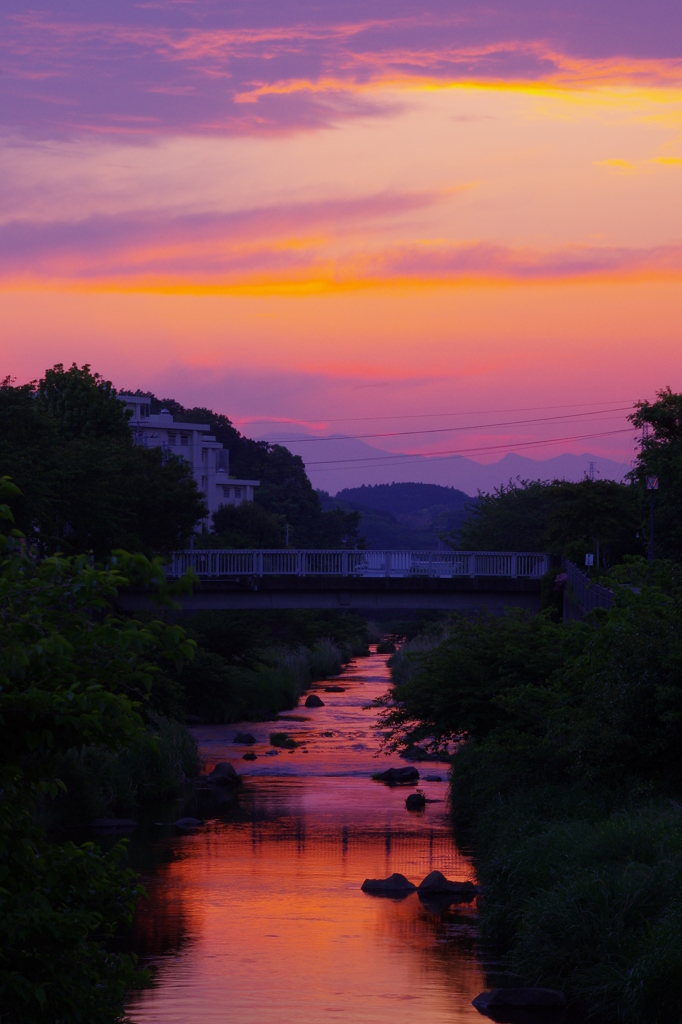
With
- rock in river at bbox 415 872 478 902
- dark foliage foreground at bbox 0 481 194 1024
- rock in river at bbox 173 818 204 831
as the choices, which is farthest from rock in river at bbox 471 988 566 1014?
rock in river at bbox 173 818 204 831

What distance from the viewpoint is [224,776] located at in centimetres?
3662

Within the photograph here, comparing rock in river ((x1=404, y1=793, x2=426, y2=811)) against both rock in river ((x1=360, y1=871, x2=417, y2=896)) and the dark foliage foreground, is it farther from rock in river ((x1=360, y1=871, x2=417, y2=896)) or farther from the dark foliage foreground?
the dark foliage foreground

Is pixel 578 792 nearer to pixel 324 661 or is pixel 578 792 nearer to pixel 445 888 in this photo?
pixel 445 888

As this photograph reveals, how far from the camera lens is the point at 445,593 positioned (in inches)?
1981

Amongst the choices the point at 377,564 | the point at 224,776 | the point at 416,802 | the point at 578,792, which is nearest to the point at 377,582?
the point at 377,564

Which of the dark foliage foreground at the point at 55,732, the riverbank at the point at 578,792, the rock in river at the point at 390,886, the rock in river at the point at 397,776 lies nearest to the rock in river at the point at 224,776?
the rock in river at the point at 397,776

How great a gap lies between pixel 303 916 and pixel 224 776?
1490cm

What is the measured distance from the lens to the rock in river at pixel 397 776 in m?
38.0

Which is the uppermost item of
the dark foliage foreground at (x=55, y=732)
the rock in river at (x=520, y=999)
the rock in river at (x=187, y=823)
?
the dark foliage foreground at (x=55, y=732)

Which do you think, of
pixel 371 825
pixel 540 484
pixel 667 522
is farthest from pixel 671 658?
pixel 540 484

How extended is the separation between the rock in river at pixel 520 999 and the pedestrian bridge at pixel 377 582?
32957mm

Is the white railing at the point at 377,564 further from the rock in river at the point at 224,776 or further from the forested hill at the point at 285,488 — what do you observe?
the forested hill at the point at 285,488

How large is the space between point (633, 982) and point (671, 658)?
6073 millimetres

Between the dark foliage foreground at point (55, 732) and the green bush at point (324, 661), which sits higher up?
the dark foliage foreground at point (55, 732)
